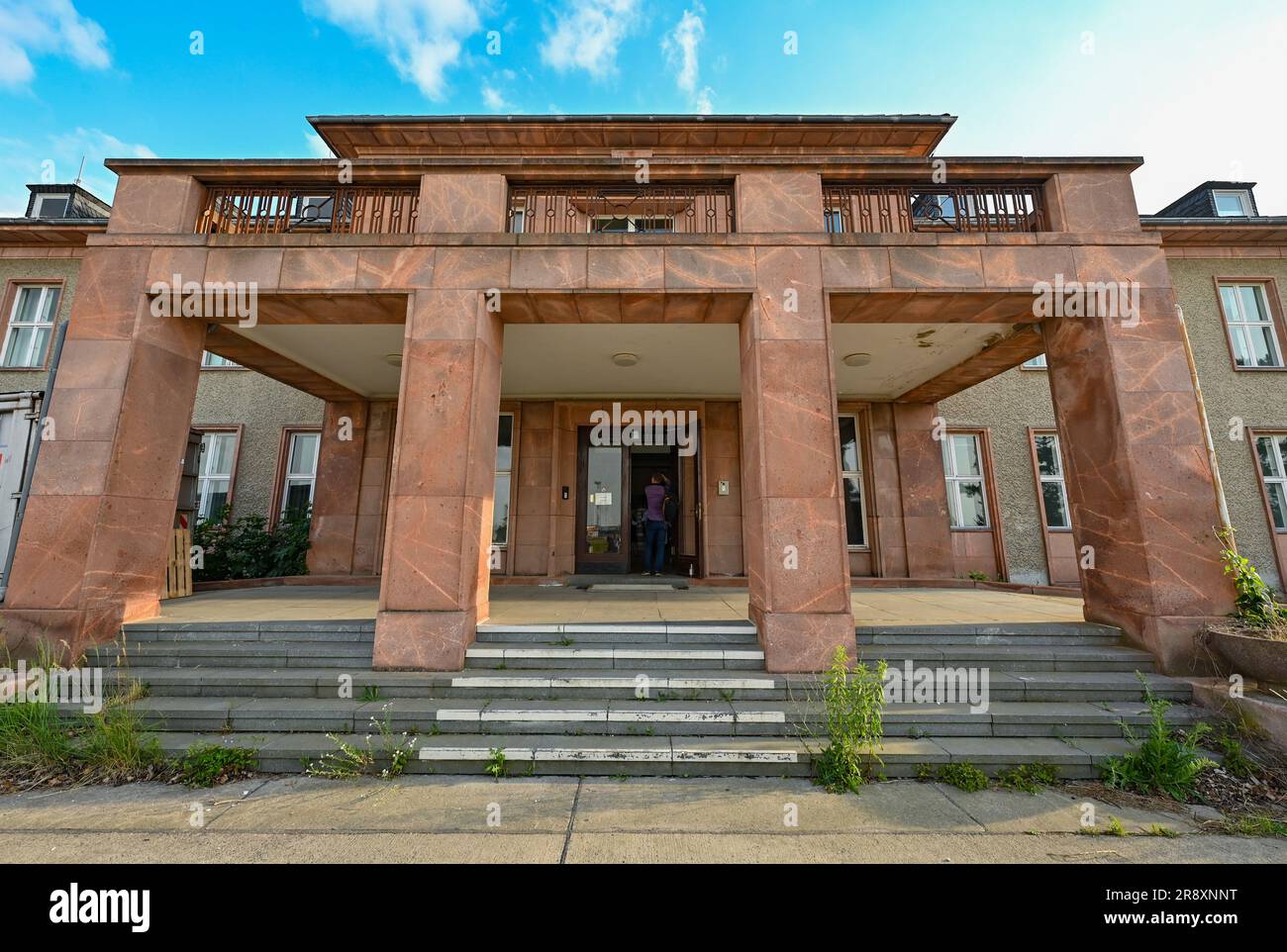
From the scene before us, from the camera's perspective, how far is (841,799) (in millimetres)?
3000

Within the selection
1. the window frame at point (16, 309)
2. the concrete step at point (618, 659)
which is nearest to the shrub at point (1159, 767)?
the concrete step at point (618, 659)

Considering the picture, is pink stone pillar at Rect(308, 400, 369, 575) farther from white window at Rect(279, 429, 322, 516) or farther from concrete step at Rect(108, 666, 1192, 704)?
concrete step at Rect(108, 666, 1192, 704)

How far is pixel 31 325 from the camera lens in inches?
425

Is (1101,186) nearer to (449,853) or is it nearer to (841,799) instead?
(841,799)

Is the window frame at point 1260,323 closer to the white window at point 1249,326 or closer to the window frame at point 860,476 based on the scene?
the white window at point 1249,326

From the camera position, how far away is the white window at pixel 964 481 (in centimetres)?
1020

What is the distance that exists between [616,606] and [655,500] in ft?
10.9

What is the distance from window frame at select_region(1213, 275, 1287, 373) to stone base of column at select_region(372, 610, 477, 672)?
51.6 ft

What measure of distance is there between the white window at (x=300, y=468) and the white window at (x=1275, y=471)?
19.6 m

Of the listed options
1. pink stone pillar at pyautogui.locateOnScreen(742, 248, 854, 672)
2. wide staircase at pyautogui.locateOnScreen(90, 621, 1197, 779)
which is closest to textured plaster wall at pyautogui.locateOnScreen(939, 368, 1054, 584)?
wide staircase at pyautogui.locateOnScreen(90, 621, 1197, 779)

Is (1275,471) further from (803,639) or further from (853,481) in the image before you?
(803,639)

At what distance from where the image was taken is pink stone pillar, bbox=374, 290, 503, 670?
438cm
